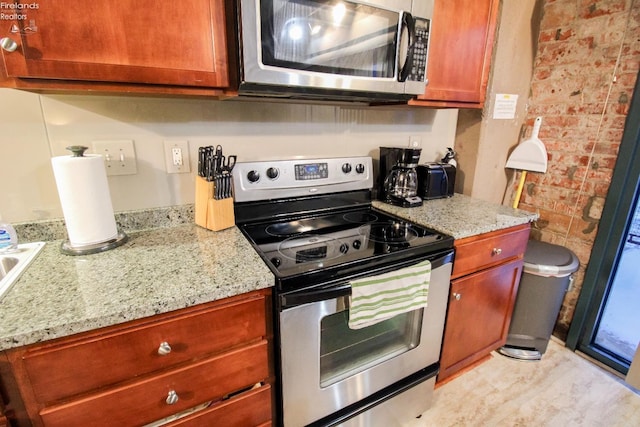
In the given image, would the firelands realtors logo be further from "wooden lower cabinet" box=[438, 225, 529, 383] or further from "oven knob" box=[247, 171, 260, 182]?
"wooden lower cabinet" box=[438, 225, 529, 383]

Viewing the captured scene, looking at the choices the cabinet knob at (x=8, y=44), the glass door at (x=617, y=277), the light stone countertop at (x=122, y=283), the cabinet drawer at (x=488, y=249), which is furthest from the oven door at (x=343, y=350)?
the glass door at (x=617, y=277)

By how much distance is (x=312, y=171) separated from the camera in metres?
1.43

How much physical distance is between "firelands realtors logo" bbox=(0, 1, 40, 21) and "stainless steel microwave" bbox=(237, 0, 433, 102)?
1.59ft

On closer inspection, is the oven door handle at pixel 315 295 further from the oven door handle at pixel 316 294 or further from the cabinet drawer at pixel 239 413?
the cabinet drawer at pixel 239 413

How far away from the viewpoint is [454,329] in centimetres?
142

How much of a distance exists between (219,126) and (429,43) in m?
0.92

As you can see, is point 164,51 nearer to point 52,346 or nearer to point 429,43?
point 52,346

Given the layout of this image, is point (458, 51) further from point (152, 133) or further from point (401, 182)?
point (152, 133)

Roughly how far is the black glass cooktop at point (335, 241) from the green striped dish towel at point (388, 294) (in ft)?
0.19

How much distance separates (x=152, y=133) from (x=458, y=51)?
1.35 meters

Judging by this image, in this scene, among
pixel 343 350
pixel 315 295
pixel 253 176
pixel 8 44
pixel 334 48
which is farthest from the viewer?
pixel 253 176

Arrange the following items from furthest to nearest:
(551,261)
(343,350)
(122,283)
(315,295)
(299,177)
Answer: (551,261), (299,177), (343,350), (315,295), (122,283)

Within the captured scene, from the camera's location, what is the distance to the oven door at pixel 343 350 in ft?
3.12

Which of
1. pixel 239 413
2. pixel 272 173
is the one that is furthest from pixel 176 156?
pixel 239 413
